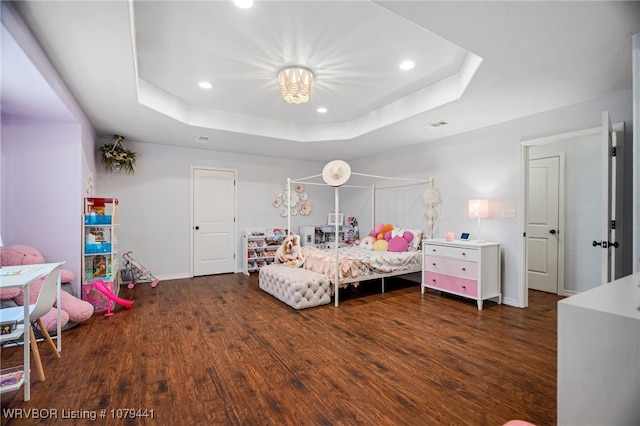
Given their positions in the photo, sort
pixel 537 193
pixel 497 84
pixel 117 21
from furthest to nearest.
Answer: pixel 537 193 < pixel 497 84 < pixel 117 21

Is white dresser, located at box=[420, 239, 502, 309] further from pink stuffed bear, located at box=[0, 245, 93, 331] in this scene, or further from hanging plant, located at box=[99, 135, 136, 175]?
hanging plant, located at box=[99, 135, 136, 175]

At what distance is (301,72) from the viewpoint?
2.88 meters

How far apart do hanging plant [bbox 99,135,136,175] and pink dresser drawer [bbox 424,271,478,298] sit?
498cm

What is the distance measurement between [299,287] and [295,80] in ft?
7.62

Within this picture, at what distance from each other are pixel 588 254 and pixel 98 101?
6451 millimetres

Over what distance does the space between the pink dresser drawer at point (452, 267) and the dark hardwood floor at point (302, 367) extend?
16.8 inches

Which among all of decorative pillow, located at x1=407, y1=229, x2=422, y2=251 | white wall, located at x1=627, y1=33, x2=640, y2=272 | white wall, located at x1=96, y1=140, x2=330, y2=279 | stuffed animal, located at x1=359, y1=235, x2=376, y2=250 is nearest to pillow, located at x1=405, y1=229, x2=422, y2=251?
decorative pillow, located at x1=407, y1=229, x2=422, y2=251

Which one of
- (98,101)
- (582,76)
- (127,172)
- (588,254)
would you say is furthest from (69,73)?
(588,254)

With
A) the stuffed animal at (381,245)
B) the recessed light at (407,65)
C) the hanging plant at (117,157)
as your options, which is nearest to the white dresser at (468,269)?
the stuffed animal at (381,245)

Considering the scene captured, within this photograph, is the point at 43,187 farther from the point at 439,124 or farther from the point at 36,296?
the point at 439,124

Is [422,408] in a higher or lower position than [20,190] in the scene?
lower

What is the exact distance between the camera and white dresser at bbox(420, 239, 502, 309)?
12.0 ft

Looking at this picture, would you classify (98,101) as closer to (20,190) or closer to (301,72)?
(20,190)

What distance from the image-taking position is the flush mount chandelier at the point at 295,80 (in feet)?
9.41
